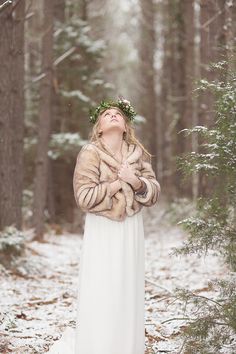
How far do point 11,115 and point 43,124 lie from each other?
3373mm

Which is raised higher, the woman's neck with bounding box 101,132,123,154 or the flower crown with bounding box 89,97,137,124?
the flower crown with bounding box 89,97,137,124

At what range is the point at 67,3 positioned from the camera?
16.7m

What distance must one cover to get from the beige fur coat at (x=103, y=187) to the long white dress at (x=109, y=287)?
118 millimetres

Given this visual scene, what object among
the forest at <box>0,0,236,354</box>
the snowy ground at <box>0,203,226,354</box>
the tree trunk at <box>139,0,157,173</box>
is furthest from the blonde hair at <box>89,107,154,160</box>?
the tree trunk at <box>139,0,157,173</box>

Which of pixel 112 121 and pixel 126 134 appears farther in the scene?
pixel 126 134

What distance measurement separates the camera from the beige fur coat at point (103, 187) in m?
4.71

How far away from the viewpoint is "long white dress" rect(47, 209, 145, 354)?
4.78 metres

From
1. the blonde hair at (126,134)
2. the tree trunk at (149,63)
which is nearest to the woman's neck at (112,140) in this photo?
the blonde hair at (126,134)

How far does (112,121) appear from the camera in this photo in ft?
16.1

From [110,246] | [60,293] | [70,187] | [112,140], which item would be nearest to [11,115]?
[60,293]

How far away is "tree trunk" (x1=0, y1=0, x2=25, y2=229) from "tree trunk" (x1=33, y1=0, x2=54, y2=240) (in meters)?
1.80

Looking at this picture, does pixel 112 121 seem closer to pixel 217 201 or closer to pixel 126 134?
pixel 126 134

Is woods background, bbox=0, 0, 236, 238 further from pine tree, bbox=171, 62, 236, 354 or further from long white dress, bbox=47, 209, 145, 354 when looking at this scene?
long white dress, bbox=47, 209, 145, 354

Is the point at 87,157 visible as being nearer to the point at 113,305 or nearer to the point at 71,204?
the point at 113,305
